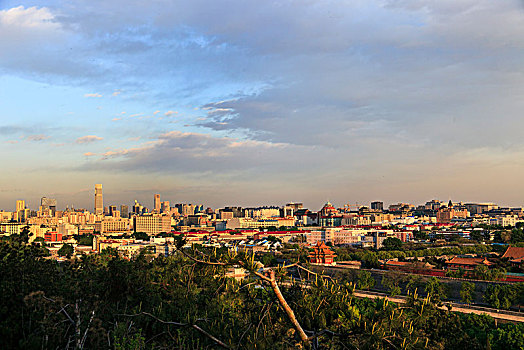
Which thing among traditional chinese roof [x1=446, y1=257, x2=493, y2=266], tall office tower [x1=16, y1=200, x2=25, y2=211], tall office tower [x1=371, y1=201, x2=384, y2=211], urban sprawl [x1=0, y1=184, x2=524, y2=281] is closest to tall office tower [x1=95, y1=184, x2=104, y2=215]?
urban sprawl [x1=0, y1=184, x2=524, y2=281]

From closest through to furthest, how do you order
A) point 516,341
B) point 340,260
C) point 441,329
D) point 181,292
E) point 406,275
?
point 441,329
point 181,292
point 516,341
point 406,275
point 340,260

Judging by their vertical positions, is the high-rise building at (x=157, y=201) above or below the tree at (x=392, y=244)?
above

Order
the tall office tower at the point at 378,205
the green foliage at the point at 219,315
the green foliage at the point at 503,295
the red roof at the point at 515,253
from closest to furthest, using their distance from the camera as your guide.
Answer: the green foliage at the point at 219,315
the green foliage at the point at 503,295
the red roof at the point at 515,253
the tall office tower at the point at 378,205

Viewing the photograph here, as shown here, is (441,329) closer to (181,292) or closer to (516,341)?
(181,292)

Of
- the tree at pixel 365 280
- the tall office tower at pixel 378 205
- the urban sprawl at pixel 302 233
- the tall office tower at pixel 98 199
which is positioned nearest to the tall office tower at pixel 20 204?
the urban sprawl at pixel 302 233

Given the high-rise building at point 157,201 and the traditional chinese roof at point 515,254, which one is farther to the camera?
the high-rise building at point 157,201

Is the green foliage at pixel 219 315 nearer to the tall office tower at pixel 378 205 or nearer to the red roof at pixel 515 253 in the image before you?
the red roof at pixel 515 253

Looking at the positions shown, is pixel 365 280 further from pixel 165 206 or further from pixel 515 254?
pixel 165 206

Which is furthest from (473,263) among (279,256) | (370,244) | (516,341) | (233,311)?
(233,311)

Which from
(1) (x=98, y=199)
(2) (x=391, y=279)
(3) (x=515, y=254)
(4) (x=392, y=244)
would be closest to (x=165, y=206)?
(1) (x=98, y=199)
